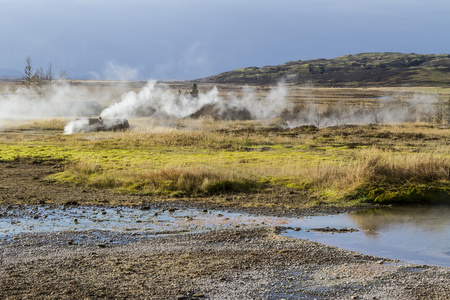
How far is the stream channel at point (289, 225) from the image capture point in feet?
46.7

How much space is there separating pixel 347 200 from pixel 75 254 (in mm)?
12031

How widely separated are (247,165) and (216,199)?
24.4 feet

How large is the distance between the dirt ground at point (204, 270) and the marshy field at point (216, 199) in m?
0.03

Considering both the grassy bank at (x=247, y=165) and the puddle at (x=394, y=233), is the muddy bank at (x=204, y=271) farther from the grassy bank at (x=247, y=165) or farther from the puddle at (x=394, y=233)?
the grassy bank at (x=247, y=165)

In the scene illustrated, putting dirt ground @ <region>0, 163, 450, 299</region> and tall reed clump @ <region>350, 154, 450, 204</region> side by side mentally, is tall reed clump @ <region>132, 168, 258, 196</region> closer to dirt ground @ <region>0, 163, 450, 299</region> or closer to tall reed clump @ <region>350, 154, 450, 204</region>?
tall reed clump @ <region>350, 154, 450, 204</region>

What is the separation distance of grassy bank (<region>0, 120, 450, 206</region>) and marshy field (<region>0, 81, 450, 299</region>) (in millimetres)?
80

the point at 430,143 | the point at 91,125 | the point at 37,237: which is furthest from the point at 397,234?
the point at 91,125

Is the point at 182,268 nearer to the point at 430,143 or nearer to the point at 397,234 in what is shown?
the point at 397,234

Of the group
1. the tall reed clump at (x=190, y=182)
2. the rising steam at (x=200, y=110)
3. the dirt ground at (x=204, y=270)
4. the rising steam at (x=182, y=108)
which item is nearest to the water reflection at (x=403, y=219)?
the dirt ground at (x=204, y=270)

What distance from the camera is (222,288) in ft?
34.1

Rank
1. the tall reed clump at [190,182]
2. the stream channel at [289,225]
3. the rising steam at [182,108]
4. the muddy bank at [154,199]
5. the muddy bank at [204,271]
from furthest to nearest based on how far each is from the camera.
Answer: the rising steam at [182,108], the tall reed clump at [190,182], the muddy bank at [154,199], the stream channel at [289,225], the muddy bank at [204,271]

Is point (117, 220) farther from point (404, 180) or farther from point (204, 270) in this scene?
point (404, 180)

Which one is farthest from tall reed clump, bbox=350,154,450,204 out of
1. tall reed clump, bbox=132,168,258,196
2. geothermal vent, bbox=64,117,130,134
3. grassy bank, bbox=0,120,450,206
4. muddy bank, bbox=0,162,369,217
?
geothermal vent, bbox=64,117,130,134

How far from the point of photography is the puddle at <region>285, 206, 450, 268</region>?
13523 mm
